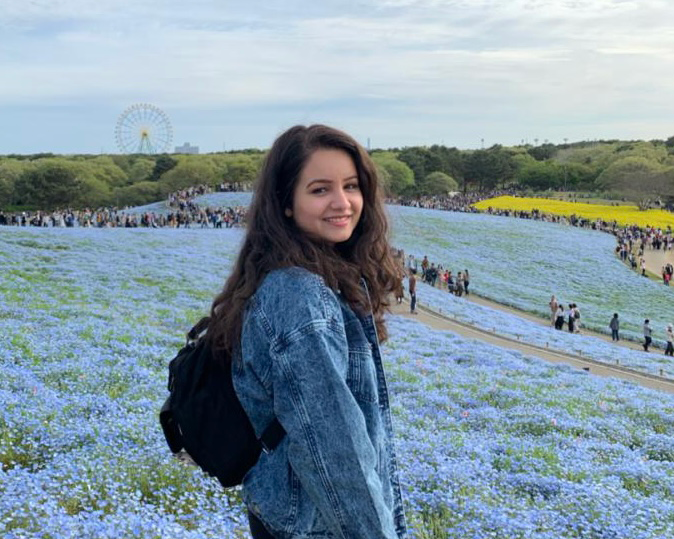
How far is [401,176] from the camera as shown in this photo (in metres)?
74.6

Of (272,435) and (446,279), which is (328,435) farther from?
(446,279)

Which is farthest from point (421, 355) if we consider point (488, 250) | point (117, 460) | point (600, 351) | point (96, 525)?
point (488, 250)

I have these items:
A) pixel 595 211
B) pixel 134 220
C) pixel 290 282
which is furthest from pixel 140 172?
pixel 290 282

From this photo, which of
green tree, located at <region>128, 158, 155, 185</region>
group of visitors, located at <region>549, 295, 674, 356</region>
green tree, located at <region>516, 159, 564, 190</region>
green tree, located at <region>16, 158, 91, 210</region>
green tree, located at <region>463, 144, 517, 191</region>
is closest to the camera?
group of visitors, located at <region>549, 295, 674, 356</region>

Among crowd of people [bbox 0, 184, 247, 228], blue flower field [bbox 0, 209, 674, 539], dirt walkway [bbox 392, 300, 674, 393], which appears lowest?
dirt walkway [bbox 392, 300, 674, 393]

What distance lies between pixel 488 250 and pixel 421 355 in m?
27.5

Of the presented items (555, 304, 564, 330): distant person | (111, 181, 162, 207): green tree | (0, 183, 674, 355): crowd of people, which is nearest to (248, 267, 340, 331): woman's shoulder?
(0, 183, 674, 355): crowd of people

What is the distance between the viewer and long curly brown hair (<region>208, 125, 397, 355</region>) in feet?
7.07

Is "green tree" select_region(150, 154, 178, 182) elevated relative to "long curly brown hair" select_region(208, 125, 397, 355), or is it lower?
elevated

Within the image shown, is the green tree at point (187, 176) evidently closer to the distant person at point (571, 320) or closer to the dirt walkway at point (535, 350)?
the dirt walkway at point (535, 350)

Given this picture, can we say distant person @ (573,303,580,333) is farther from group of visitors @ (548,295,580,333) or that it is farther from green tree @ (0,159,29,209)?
green tree @ (0,159,29,209)

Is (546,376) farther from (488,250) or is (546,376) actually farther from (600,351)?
(488,250)

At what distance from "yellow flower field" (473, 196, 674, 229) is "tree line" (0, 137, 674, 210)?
441 centimetres

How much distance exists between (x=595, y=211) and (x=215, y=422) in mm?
67239
